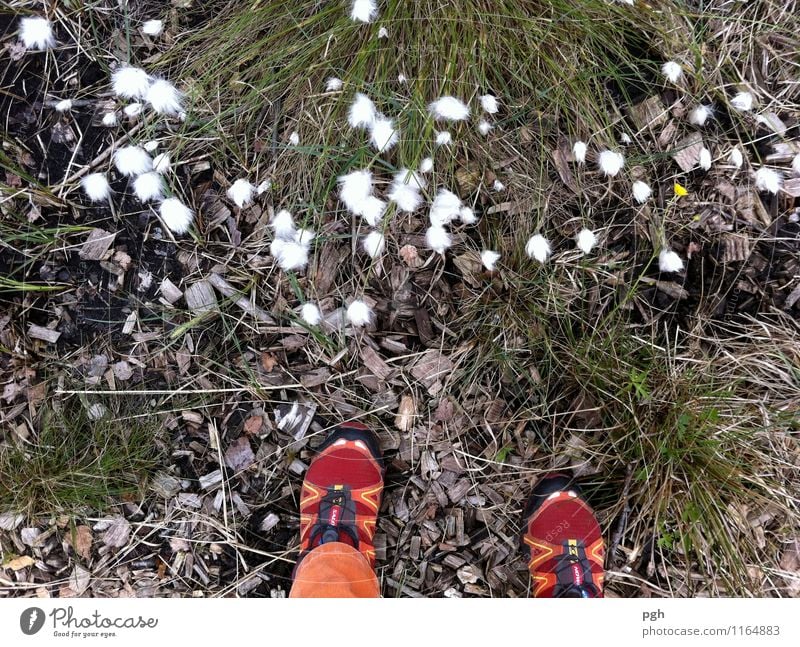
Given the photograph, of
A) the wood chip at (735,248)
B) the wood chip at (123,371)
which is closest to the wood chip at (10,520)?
the wood chip at (123,371)

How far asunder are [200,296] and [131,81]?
2.45ft

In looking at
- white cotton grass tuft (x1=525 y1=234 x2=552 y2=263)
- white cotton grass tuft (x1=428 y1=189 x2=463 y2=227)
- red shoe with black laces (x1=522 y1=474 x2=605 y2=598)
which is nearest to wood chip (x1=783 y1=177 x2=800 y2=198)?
white cotton grass tuft (x1=525 y1=234 x2=552 y2=263)

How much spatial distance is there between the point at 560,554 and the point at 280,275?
1.30 metres

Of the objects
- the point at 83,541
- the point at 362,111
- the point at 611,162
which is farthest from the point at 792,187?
the point at 83,541

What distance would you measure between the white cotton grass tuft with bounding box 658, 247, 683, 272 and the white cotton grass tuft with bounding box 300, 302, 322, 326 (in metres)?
1.14

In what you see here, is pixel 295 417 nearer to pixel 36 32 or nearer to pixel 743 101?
pixel 36 32

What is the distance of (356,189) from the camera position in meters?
1.77

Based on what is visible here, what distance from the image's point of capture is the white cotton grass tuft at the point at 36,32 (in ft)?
6.26

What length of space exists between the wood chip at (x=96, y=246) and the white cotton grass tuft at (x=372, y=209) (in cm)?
87

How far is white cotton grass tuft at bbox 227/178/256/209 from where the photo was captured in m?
1.87

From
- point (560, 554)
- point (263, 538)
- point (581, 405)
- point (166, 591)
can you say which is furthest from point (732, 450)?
point (166, 591)

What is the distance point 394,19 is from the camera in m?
1.75
